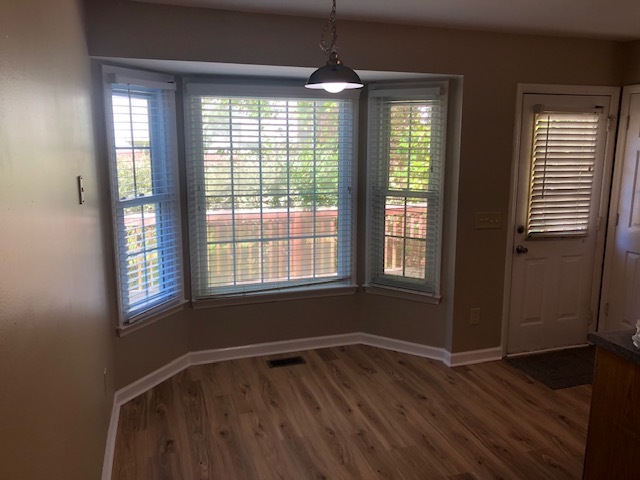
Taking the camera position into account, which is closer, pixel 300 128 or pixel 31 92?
pixel 31 92

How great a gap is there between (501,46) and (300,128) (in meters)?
1.55

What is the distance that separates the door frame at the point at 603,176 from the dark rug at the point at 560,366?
0.20m

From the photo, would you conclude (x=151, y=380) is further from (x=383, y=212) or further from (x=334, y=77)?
(x=334, y=77)

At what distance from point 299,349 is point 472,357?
4.51 ft

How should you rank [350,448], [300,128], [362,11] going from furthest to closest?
[300,128] < [362,11] < [350,448]

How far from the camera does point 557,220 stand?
3900 mm

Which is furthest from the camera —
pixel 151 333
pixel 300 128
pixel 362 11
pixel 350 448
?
pixel 300 128

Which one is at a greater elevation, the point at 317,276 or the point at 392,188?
the point at 392,188

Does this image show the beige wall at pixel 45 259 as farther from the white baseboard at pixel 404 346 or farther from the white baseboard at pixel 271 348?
the white baseboard at pixel 404 346

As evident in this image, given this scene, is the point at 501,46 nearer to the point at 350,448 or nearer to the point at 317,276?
the point at 317,276

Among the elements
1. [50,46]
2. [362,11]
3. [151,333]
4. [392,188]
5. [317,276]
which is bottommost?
[151,333]

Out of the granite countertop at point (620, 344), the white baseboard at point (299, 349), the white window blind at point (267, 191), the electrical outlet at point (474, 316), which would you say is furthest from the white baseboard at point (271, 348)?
the granite countertop at point (620, 344)

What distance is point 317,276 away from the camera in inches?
158

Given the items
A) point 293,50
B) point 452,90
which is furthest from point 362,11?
point 452,90
